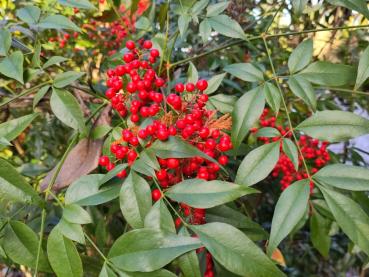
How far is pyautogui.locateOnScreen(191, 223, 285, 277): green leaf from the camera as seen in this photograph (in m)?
0.57

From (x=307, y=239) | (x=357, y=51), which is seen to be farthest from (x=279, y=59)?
(x=307, y=239)

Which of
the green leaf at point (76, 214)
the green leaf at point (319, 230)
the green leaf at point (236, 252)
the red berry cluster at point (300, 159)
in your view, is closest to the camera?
the green leaf at point (236, 252)

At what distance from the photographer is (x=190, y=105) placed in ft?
2.65

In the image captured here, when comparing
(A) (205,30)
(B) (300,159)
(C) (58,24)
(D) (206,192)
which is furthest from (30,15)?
(B) (300,159)

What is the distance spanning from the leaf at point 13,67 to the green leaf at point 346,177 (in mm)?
561

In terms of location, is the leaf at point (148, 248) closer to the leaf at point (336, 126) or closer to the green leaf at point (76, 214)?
the green leaf at point (76, 214)

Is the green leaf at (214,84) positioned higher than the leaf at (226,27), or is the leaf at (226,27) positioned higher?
the leaf at (226,27)

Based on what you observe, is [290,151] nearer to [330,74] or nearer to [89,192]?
[330,74]

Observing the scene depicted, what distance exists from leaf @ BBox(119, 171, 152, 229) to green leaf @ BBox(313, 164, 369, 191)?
278mm

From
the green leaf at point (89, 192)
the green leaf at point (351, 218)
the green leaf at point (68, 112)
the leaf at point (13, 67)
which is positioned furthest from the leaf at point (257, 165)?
the leaf at point (13, 67)

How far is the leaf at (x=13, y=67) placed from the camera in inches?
31.3

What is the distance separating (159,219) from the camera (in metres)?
0.63

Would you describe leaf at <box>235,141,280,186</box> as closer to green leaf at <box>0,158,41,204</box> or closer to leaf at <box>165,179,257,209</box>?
leaf at <box>165,179,257,209</box>

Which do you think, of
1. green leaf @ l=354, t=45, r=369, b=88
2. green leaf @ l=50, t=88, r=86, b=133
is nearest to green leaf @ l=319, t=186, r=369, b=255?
green leaf @ l=354, t=45, r=369, b=88
